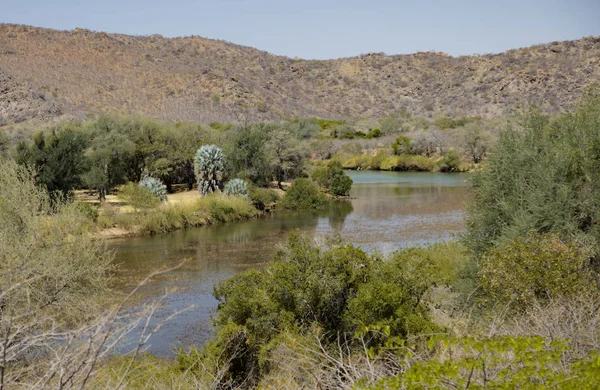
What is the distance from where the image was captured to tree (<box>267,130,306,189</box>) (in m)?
41.4

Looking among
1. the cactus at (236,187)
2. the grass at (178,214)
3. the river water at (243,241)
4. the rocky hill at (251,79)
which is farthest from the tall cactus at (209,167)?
the rocky hill at (251,79)

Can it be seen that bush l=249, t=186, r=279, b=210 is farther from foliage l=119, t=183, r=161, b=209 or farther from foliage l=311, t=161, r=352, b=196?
foliage l=119, t=183, r=161, b=209

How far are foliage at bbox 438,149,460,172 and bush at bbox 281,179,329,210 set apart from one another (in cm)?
2539

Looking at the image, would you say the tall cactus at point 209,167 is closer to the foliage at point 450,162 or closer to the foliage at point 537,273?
the foliage at point 537,273

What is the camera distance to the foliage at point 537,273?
10.1 meters

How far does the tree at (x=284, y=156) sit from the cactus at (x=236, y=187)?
513 centimetres

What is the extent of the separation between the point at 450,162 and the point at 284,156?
2493cm

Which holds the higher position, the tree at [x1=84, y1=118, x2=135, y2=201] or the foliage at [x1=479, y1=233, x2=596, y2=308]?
the tree at [x1=84, y1=118, x2=135, y2=201]

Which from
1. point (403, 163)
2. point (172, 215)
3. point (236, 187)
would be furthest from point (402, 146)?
point (172, 215)

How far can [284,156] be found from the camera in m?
41.7

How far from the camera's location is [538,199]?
12883 mm

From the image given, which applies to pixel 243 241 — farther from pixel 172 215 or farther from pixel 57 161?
pixel 57 161

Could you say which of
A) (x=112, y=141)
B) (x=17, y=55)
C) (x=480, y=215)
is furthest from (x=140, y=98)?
(x=480, y=215)

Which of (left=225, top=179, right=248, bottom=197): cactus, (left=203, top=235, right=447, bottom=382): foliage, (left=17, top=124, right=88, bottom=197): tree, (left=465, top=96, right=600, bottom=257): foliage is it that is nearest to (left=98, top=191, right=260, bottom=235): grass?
(left=225, top=179, right=248, bottom=197): cactus
